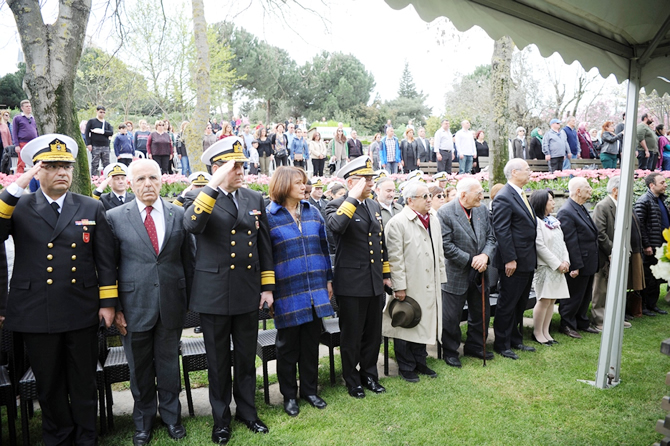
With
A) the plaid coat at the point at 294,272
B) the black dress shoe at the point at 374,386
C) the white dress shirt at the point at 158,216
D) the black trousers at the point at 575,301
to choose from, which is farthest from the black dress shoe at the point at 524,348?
the white dress shirt at the point at 158,216

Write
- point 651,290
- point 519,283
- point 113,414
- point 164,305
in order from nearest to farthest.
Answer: point 164,305
point 113,414
point 519,283
point 651,290

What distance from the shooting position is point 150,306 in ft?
12.6

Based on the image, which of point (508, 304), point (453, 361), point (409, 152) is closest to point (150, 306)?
point (453, 361)

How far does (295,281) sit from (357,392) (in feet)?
4.12

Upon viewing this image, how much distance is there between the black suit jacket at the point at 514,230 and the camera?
5965 mm

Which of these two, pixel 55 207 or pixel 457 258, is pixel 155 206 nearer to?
pixel 55 207

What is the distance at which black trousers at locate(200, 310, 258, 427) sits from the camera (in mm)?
3979

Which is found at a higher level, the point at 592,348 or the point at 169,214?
the point at 169,214

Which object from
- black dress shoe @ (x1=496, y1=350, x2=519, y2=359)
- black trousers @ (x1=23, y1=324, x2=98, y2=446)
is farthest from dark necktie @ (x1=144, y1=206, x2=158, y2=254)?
black dress shoe @ (x1=496, y1=350, x2=519, y2=359)

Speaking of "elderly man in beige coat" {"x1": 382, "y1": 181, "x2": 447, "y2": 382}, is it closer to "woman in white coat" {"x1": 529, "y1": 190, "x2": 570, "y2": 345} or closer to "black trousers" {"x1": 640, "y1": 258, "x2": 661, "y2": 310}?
"woman in white coat" {"x1": 529, "y1": 190, "x2": 570, "y2": 345}

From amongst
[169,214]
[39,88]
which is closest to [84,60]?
[39,88]

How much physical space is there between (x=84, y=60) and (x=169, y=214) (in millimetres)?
28103

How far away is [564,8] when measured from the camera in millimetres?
4020

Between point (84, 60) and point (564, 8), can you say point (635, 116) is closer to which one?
point (564, 8)
